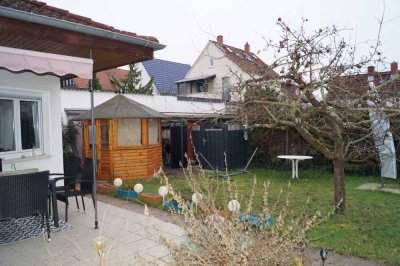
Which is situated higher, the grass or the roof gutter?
the roof gutter

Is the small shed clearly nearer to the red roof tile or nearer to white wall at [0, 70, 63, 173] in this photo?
white wall at [0, 70, 63, 173]

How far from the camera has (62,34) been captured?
5.25 meters

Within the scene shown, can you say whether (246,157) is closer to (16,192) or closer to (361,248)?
(361,248)

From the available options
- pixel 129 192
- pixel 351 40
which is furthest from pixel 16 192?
pixel 351 40

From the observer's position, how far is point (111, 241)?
17.2ft

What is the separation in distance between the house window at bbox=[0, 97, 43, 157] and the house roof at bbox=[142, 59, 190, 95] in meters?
24.8

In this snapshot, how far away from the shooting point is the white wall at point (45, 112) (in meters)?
7.69

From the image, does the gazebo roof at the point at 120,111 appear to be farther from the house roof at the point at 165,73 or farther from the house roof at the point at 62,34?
the house roof at the point at 165,73

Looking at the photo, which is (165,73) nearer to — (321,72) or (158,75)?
(158,75)

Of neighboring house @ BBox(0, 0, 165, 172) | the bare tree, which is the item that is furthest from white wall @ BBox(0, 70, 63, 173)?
the bare tree

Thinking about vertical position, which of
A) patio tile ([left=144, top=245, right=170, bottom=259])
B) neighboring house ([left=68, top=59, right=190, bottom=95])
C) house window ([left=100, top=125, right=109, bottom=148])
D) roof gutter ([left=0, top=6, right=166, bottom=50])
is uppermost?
neighboring house ([left=68, top=59, right=190, bottom=95])

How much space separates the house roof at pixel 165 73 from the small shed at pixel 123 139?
20092mm

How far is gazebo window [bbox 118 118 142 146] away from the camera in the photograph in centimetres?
1263

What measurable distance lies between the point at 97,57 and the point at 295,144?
9821 millimetres
